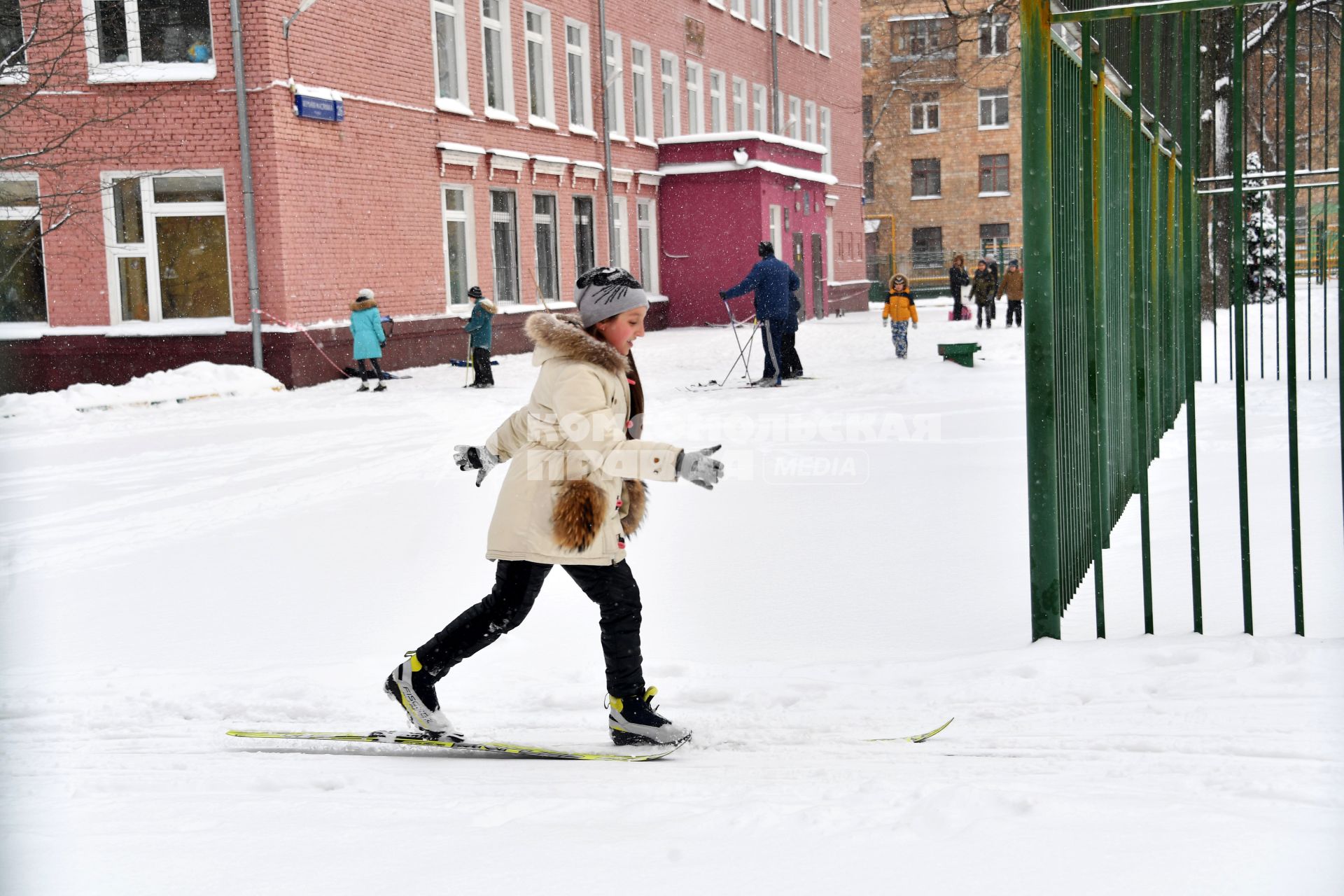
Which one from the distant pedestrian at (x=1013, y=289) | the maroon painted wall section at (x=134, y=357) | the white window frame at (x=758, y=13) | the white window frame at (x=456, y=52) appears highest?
the white window frame at (x=758, y=13)

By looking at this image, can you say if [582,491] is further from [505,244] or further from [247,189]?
[505,244]

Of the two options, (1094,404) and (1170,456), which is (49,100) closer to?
(1170,456)

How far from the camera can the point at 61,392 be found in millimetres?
15453

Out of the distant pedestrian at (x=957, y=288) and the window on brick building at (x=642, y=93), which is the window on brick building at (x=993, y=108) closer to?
the distant pedestrian at (x=957, y=288)

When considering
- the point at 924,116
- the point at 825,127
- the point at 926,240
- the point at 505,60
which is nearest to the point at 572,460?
the point at 505,60

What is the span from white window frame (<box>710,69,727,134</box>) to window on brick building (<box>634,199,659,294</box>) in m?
4.35

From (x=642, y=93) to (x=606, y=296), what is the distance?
2678 cm

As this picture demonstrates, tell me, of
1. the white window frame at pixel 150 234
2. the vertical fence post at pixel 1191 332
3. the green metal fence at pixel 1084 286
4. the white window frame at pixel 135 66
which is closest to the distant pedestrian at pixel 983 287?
the white window frame at pixel 150 234

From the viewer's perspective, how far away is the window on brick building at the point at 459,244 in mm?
22562

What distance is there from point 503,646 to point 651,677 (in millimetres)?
782

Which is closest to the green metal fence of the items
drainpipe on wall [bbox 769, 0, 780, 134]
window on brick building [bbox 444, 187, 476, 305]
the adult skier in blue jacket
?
the adult skier in blue jacket

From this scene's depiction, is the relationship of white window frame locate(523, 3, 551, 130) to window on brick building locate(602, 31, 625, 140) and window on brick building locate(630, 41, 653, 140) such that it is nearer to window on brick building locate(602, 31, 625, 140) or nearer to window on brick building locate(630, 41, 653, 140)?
window on brick building locate(602, 31, 625, 140)

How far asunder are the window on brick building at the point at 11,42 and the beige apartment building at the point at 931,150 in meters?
42.0

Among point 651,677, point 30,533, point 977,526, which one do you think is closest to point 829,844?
point 651,677
